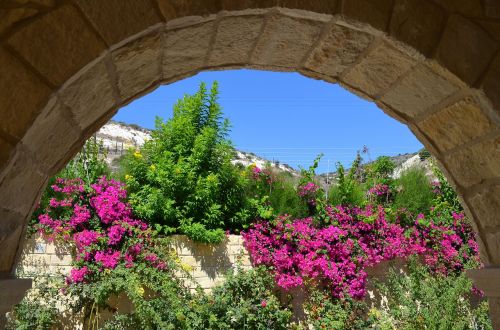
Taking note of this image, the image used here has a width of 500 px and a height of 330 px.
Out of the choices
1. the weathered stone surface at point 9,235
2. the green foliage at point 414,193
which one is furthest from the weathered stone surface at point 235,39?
the green foliage at point 414,193

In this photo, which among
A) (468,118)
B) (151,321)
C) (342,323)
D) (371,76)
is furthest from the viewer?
(342,323)

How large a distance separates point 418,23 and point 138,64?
3.13 feet

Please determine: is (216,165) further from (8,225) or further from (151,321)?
(8,225)

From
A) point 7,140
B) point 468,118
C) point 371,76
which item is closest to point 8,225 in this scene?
point 7,140

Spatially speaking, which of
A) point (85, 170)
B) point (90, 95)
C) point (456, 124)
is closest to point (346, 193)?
point (85, 170)

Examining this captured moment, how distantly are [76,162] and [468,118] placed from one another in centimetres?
530

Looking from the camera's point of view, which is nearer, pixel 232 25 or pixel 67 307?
pixel 232 25

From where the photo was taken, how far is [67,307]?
4863 millimetres

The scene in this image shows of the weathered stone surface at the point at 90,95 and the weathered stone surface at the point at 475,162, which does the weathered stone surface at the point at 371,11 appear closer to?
the weathered stone surface at the point at 475,162

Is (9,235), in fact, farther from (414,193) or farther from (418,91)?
(414,193)

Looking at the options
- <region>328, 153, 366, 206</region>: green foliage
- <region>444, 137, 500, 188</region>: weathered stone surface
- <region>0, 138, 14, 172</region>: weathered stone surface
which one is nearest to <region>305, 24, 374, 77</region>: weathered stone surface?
<region>444, 137, 500, 188</region>: weathered stone surface

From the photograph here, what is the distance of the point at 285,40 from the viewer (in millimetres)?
1701

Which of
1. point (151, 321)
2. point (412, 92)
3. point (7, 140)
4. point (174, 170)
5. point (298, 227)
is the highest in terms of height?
point (174, 170)

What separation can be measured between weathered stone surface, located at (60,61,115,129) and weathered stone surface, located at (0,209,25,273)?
1.20 feet
